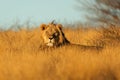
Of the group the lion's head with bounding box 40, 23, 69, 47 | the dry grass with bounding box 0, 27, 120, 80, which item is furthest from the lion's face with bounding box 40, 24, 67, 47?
the dry grass with bounding box 0, 27, 120, 80

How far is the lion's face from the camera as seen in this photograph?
12.2 metres

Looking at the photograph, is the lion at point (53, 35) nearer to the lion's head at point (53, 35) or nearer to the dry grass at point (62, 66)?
the lion's head at point (53, 35)

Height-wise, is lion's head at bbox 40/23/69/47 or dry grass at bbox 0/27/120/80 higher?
lion's head at bbox 40/23/69/47

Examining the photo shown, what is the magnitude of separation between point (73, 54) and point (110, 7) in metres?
5.42

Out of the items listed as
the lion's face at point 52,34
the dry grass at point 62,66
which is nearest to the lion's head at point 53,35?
the lion's face at point 52,34

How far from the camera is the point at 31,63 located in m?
8.55

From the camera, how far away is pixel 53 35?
12.3 meters

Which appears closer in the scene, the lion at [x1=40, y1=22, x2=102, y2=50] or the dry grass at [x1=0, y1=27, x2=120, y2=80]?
the dry grass at [x1=0, y1=27, x2=120, y2=80]

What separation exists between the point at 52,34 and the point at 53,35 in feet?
0.11

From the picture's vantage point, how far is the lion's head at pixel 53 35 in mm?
12227

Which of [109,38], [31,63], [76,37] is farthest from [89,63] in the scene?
[76,37]

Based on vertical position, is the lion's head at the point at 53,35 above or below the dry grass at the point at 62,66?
above

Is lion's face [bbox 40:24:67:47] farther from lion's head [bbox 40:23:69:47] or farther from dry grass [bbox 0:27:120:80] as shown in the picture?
dry grass [bbox 0:27:120:80]

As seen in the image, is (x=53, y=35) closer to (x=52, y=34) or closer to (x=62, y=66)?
(x=52, y=34)
